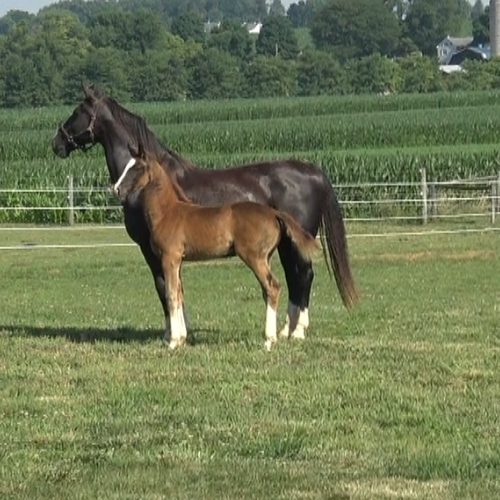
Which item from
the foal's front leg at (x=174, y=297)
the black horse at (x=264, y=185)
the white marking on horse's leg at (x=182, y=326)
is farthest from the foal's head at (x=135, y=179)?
the white marking on horse's leg at (x=182, y=326)

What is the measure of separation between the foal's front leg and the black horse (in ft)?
3.00

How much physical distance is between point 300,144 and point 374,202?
74.4ft

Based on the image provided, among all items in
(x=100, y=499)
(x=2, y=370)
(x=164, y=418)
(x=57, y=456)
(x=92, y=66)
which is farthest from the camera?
(x=92, y=66)

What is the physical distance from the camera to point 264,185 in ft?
39.7

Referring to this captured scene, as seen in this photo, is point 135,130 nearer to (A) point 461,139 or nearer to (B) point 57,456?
(B) point 57,456

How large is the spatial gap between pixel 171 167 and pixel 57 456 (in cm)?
493

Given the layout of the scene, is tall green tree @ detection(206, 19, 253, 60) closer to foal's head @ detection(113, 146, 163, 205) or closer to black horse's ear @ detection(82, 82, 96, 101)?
black horse's ear @ detection(82, 82, 96, 101)

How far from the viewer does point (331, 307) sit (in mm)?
15664

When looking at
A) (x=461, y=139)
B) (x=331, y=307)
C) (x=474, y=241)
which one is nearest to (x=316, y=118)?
(x=461, y=139)

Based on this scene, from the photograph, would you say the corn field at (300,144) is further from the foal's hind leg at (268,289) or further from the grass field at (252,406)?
the foal's hind leg at (268,289)

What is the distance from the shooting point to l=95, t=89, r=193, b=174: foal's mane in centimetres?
1192

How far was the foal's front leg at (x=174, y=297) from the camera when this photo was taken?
36.4 feet

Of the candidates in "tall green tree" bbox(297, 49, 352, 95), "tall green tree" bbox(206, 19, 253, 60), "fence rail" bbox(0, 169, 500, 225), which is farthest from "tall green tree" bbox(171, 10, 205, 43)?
"fence rail" bbox(0, 169, 500, 225)

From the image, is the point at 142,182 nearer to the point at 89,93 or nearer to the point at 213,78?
the point at 89,93
